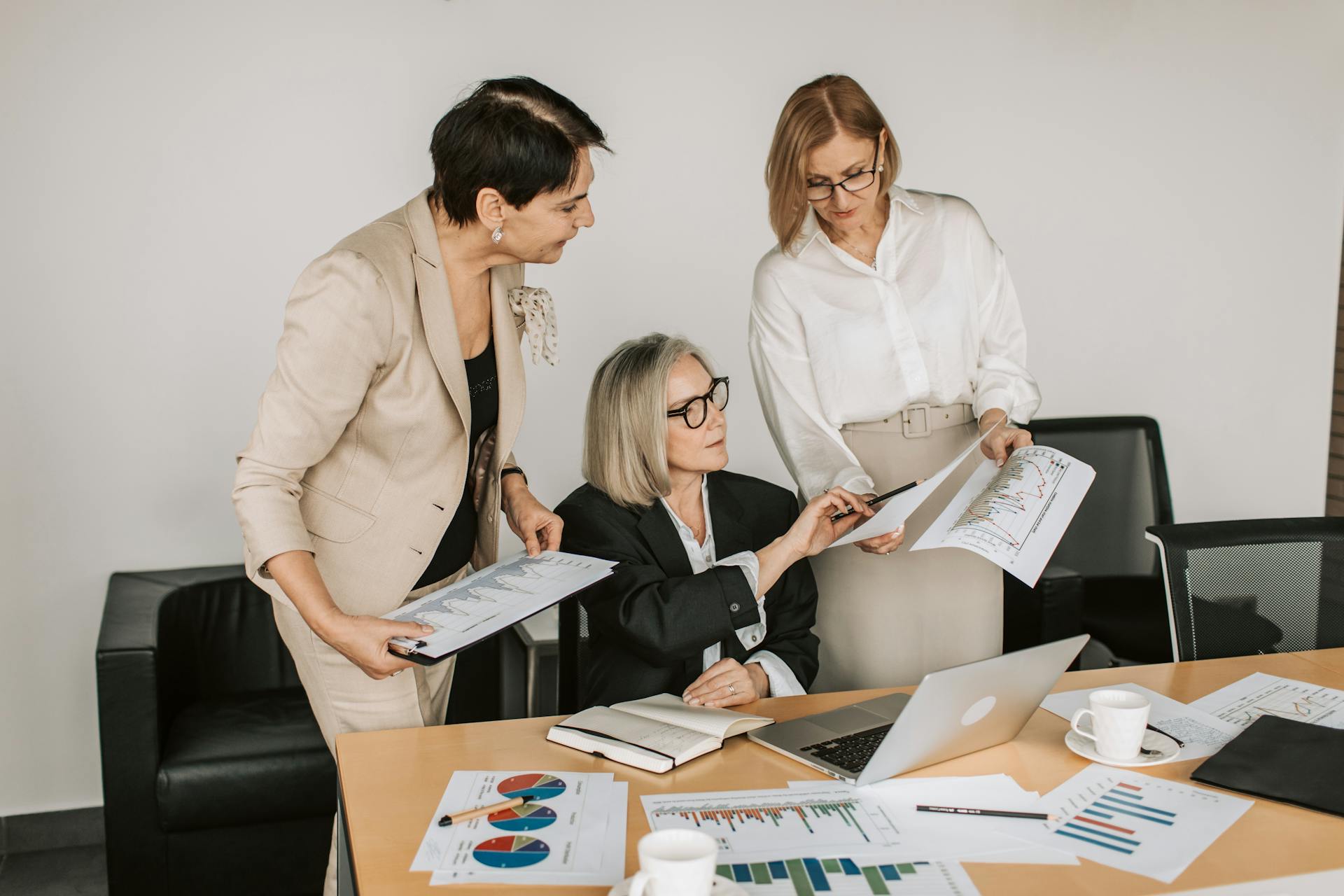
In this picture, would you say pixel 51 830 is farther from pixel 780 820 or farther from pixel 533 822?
pixel 780 820

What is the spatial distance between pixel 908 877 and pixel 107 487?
2.77 m

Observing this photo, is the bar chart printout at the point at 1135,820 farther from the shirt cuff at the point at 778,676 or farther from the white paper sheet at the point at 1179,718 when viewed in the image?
the shirt cuff at the point at 778,676

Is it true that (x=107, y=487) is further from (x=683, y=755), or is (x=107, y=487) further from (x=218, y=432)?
(x=683, y=755)

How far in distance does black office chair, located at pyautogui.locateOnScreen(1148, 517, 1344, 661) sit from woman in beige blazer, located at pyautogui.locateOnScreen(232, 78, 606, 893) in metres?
1.40

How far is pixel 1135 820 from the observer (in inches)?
56.2

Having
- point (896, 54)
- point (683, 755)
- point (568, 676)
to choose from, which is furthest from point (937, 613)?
point (896, 54)

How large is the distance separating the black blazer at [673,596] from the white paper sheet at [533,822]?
1.39ft

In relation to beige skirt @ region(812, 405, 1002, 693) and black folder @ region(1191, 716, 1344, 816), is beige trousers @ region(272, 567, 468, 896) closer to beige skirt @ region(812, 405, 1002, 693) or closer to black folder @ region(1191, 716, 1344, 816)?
beige skirt @ region(812, 405, 1002, 693)

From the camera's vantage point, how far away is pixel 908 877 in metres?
1.28

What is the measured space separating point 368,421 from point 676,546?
667 mm

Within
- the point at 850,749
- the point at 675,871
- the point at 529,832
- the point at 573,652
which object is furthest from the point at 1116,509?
the point at 675,871

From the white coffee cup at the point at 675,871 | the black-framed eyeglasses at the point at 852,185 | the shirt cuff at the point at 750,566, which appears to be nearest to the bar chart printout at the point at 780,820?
the white coffee cup at the point at 675,871

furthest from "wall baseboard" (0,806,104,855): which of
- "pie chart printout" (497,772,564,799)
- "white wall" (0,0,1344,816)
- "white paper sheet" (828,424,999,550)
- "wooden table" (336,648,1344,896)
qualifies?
"white paper sheet" (828,424,999,550)

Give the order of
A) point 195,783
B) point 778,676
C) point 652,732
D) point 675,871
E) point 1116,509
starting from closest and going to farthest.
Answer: point 675,871
point 652,732
point 778,676
point 195,783
point 1116,509
